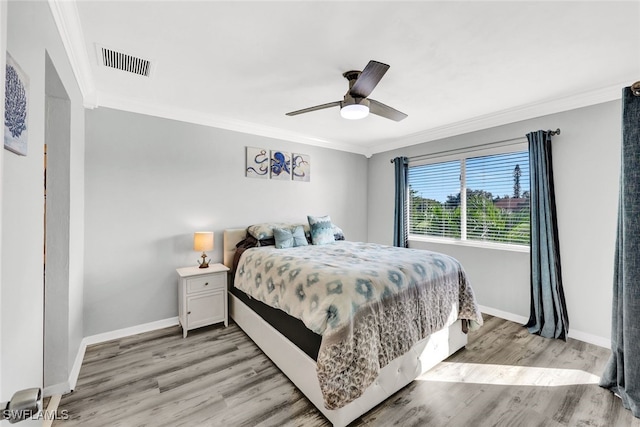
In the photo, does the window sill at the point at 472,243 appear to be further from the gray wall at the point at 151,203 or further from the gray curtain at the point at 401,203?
the gray wall at the point at 151,203

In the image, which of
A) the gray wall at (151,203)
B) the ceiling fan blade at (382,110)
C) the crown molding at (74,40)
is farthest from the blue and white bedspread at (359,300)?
the crown molding at (74,40)

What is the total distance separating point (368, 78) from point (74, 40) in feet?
6.76

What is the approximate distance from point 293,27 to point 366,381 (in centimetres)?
233

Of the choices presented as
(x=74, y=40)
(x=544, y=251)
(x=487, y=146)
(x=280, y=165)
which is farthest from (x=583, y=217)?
(x=74, y=40)

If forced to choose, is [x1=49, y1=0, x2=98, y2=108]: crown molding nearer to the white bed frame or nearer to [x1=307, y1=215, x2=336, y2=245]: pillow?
the white bed frame

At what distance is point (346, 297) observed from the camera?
178 cm

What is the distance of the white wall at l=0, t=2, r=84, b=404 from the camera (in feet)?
3.15

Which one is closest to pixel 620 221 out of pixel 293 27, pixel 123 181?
pixel 293 27

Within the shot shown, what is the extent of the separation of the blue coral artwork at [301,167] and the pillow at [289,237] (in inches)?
40.5

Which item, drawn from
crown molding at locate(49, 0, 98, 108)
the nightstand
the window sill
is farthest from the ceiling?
the nightstand

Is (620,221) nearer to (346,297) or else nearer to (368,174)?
(346,297)

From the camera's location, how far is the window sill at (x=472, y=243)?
3307 millimetres

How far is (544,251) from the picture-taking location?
2.96m

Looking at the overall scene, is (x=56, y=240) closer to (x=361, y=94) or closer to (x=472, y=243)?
(x=361, y=94)
